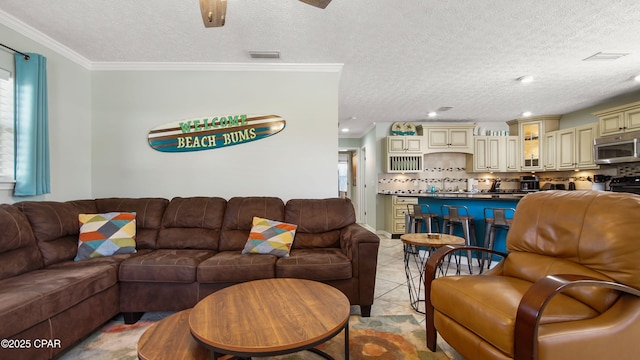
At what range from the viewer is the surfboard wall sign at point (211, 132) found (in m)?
3.25

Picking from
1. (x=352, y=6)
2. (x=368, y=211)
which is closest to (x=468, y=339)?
(x=352, y=6)

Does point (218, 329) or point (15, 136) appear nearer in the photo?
point (218, 329)

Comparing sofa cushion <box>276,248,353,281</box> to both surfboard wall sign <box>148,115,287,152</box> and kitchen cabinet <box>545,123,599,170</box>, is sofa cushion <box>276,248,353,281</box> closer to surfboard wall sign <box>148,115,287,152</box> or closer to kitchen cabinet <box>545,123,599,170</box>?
surfboard wall sign <box>148,115,287,152</box>

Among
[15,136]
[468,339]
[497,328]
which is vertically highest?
[15,136]

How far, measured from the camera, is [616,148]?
4.32m

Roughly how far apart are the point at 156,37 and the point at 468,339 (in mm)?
3412

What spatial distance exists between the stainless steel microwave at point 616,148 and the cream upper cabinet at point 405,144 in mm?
2804

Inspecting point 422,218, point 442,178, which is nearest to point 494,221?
point 422,218

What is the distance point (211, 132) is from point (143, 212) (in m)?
1.12

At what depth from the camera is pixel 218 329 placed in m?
1.25

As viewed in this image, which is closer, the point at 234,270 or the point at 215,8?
the point at 215,8

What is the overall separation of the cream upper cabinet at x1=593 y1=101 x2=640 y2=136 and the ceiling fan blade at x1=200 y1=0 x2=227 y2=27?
5.67 metres

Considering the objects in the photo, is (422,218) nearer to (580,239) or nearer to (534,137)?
(580,239)

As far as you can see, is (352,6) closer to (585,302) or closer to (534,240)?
(534,240)
